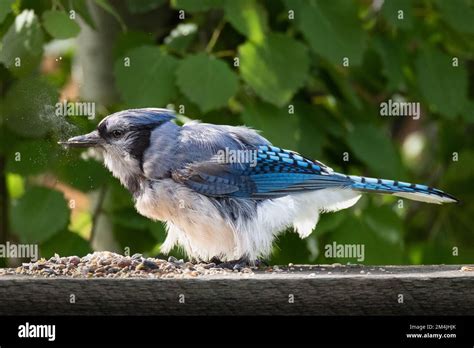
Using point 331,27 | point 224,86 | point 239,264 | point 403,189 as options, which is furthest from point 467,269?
point 331,27

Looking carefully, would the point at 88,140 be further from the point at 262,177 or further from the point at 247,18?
the point at 247,18

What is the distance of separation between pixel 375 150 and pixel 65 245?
1.23 metres

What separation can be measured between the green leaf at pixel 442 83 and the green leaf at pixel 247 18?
2.45 feet

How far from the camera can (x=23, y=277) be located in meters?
2.37

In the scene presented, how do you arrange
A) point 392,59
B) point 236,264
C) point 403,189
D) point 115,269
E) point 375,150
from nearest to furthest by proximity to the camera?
point 115,269 < point 236,264 < point 403,189 < point 375,150 < point 392,59

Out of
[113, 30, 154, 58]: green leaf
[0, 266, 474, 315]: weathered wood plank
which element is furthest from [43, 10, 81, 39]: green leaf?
[0, 266, 474, 315]: weathered wood plank

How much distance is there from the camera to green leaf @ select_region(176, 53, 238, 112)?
3.37m

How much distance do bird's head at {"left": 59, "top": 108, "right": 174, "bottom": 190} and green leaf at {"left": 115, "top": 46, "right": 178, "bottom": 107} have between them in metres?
0.61

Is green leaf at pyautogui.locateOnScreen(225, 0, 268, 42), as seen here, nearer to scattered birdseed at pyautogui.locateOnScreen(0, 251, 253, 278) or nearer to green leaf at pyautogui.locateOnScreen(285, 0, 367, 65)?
green leaf at pyautogui.locateOnScreen(285, 0, 367, 65)

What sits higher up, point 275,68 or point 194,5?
point 194,5

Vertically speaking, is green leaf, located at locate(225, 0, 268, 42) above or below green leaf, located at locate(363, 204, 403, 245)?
above

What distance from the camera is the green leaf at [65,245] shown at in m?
3.49

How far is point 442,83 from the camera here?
13.0ft

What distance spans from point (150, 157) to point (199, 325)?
28.4 inches
